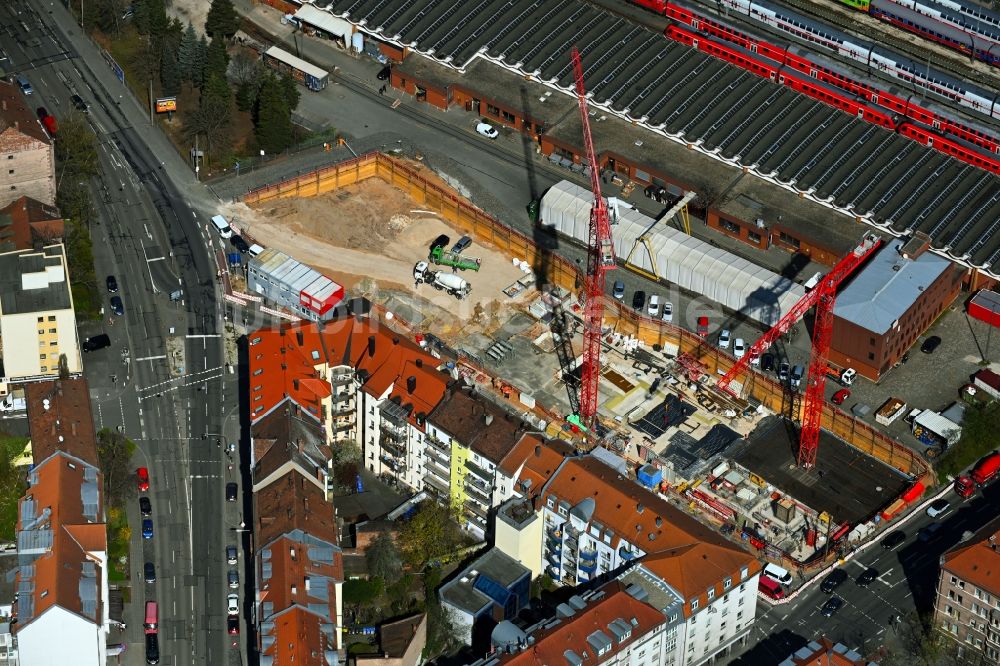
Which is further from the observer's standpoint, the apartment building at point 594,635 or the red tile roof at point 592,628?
the apartment building at point 594,635

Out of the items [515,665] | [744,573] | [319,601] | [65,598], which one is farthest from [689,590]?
[65,598]

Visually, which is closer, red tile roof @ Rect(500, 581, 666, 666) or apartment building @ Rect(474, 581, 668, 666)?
red tile roof @ Rect(500, 581, 666, 666)

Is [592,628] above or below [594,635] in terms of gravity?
above

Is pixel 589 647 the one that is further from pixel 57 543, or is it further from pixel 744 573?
pixel 57 543

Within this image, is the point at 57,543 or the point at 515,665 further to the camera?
the point at 57,543

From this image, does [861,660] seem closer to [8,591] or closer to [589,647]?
[589,647]
